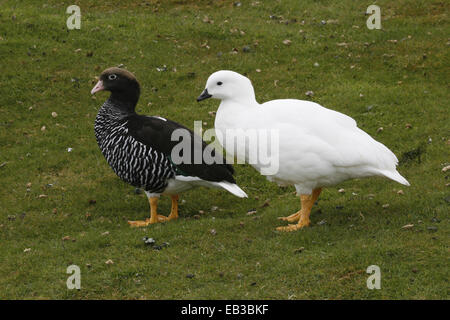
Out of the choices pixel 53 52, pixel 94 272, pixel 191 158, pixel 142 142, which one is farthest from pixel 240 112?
pixel 53 52

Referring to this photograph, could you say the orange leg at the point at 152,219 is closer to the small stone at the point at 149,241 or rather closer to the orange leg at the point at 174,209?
the orange leg at the point at 174,209

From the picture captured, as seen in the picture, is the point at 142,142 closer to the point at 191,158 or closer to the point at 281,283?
the point at 191,158

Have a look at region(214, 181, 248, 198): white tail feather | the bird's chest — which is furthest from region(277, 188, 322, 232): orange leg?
the bird's chest

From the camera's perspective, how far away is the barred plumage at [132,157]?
8914 mm

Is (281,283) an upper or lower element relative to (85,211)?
lower

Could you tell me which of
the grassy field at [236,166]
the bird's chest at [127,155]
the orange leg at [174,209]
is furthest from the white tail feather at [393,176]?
the orange leg at [174,209]

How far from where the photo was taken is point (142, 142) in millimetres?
9008

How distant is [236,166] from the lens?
11.1m

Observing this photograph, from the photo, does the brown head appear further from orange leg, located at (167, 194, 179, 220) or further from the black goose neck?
orange leg, located at (167, 194, 179, 220)

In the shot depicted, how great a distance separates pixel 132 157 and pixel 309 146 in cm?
276

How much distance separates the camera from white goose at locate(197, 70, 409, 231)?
25.1ft

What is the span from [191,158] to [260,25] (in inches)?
344

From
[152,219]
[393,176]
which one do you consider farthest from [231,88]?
[393,176]

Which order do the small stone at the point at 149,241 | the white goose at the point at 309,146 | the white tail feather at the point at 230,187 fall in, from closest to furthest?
1. the white goose at the point at 309,146
2. the small stone at the point at 149,241
3. the white tail feather at the point at 230,187
